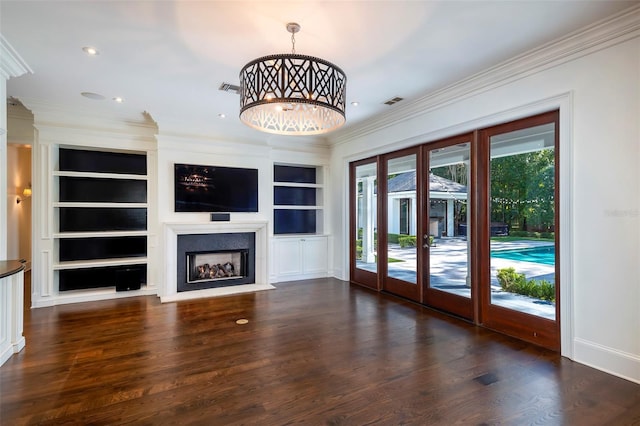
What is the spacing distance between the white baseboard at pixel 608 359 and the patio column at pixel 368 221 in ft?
10.9

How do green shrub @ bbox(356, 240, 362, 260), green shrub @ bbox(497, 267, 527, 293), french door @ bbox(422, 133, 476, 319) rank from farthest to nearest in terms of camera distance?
1. green shrub @ bbox(356, 240, 362, 260)
2. french door @ bbox(422, 133, 476, 319)
3. green shrub @ bbox(497, 267, 527, 293)

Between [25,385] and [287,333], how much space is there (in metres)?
2.28

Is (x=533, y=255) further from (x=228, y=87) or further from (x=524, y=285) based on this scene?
Answer: (x=228, y=87)

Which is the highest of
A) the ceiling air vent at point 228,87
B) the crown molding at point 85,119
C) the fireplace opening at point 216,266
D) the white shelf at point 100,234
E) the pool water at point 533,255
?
the ceiling air vent at point 228,87

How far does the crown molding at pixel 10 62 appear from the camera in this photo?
302cm

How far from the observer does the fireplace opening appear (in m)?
5.79

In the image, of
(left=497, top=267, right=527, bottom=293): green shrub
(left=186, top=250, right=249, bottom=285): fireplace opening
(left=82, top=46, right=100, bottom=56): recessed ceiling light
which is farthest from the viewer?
(left=186, top=250, right=249, bottom=285): fireplace opening

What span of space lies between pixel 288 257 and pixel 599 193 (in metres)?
4.97

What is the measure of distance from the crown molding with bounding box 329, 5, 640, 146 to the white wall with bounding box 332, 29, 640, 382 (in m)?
0.03

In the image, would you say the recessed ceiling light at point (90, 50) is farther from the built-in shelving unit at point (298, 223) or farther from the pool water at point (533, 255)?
the pool water at point (533, 255)

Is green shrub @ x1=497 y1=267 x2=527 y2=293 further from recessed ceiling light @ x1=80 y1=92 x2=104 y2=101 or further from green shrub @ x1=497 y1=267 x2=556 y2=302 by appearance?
recessed ceiling light @ x1=80 y1=92 x2=104 y2=101

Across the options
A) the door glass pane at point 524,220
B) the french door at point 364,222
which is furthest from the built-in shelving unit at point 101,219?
the door glass pane at point 524,220

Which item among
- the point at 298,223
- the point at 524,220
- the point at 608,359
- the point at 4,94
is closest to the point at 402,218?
the point at 524,220

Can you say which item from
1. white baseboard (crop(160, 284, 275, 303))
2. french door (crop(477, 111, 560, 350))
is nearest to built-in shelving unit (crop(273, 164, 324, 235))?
white baseboard (crop(160, 284, 275, 303))
